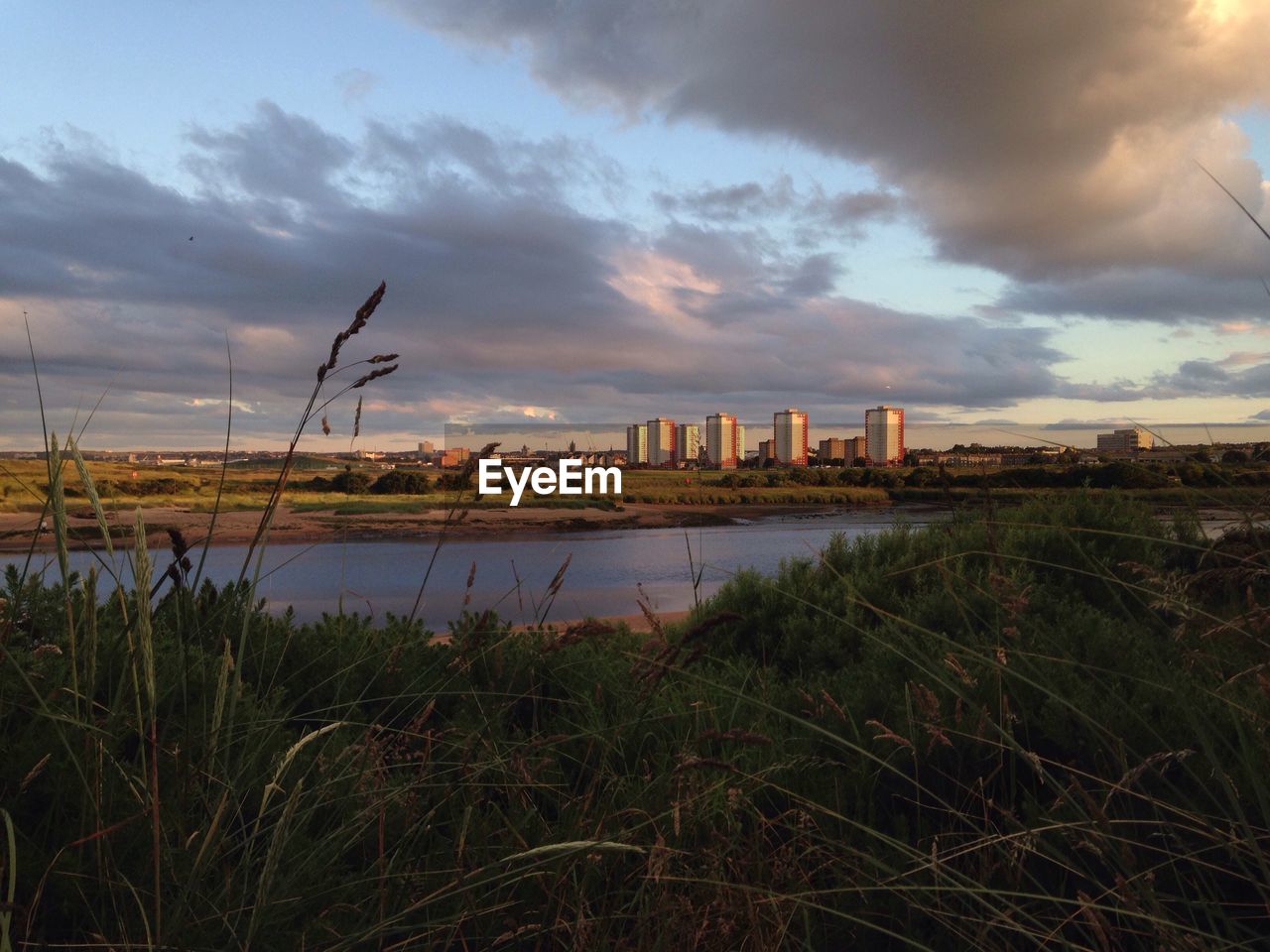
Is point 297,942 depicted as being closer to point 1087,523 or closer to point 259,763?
point 259,763

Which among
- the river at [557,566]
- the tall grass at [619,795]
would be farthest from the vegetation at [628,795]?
the river at [557,566]

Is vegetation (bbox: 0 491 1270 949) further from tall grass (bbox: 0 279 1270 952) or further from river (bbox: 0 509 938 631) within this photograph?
river (bbox: 0 509 938 631)

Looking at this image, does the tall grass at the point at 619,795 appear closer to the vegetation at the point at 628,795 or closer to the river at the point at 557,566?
the vegetation at the point at 628,795

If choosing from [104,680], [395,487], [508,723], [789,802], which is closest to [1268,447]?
[789,802]

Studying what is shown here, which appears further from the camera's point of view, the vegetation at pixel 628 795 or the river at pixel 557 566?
the river at pixel 557 566

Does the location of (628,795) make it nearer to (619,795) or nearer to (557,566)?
(619,795)

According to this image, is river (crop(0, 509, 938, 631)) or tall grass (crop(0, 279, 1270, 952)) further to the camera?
river (crop(0, 509, 938, 631))

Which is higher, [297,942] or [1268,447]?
[1268,447]

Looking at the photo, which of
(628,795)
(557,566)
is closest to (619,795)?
(628,795)

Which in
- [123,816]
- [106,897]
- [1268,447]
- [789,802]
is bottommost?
[789,802]

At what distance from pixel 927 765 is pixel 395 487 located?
840 inches

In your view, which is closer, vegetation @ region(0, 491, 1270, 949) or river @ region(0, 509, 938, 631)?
vegetation @ region(0, 491, 1270, 949)

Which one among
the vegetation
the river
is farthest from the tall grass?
the river

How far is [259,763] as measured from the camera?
2.72 m
